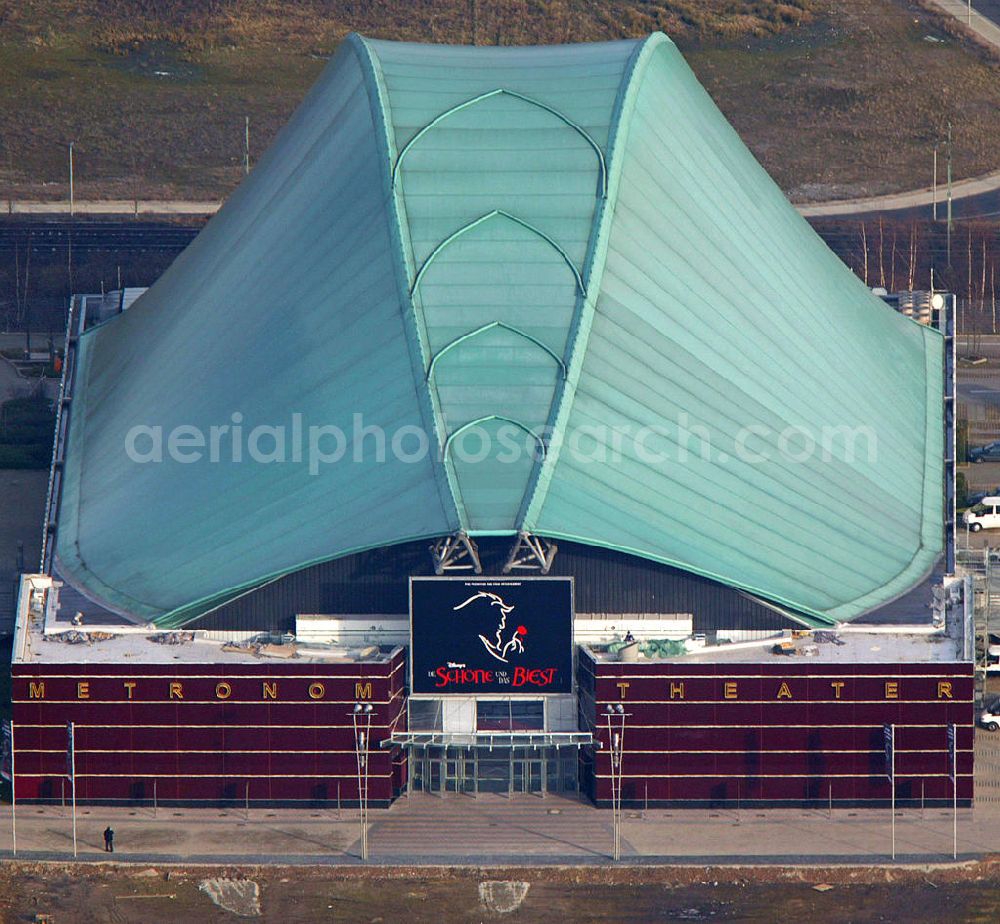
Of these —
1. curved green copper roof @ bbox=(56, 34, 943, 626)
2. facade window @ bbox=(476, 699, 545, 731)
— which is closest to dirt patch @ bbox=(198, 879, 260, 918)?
facade window @ bbox=(476, 699, 545, 731)

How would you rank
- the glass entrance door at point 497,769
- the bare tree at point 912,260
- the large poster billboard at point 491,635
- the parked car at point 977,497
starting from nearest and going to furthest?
1. the large poster billboard at point 491,635
2. the glass entrance door at point 497,769
3. the parked car at point 977,497
4. the bare tree at point 912,260

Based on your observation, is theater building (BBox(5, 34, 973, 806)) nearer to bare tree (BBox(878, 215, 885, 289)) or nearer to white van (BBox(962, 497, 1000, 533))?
white van (BBox(962, 497, 1000, 533))

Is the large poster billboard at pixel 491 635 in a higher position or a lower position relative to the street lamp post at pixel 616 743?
higher

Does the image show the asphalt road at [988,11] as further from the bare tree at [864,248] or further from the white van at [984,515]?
the white van at [984,515]

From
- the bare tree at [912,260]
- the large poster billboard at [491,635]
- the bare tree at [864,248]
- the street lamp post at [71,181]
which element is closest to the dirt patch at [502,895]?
the large poster billboard at [491,635]

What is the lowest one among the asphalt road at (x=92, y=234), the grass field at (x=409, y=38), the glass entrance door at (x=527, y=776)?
the glass entrance door at (x=527, y=776)

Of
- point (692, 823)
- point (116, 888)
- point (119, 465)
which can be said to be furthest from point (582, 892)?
point (119, 465)

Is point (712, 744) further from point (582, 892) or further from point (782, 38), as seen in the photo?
point (782, 38)

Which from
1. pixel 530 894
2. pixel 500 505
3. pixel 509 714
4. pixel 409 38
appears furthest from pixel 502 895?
pixel 409 38
